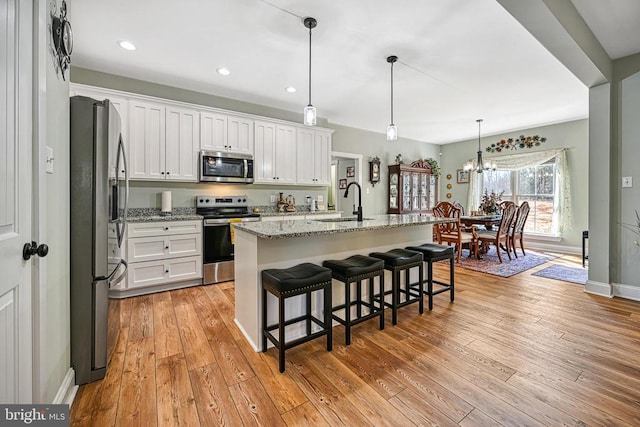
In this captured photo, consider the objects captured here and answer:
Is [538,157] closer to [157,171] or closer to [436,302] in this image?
[436,302]

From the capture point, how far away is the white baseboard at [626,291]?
3033mm

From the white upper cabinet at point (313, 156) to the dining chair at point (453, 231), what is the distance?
83.6 inches

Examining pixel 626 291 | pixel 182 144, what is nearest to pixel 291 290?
pixel 182 144

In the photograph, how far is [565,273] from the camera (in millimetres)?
4086

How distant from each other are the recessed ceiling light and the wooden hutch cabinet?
16.9 feet

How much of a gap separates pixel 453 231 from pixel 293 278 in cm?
407

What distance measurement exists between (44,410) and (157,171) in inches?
115

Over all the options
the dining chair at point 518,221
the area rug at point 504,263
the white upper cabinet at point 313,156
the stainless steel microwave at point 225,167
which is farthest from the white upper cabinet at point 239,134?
the dining chair at point 518,221

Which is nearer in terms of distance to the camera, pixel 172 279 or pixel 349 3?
pixel 349 3

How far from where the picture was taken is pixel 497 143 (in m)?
6.68

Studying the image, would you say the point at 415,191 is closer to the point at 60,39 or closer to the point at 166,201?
the point at 166,201

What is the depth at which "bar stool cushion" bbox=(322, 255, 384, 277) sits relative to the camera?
215 centimetres

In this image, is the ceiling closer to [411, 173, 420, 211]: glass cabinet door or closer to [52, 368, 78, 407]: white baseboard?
[411, 173, 420, 211]: glass cabinet door

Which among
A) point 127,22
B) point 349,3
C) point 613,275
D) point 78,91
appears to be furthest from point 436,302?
point 78,91
